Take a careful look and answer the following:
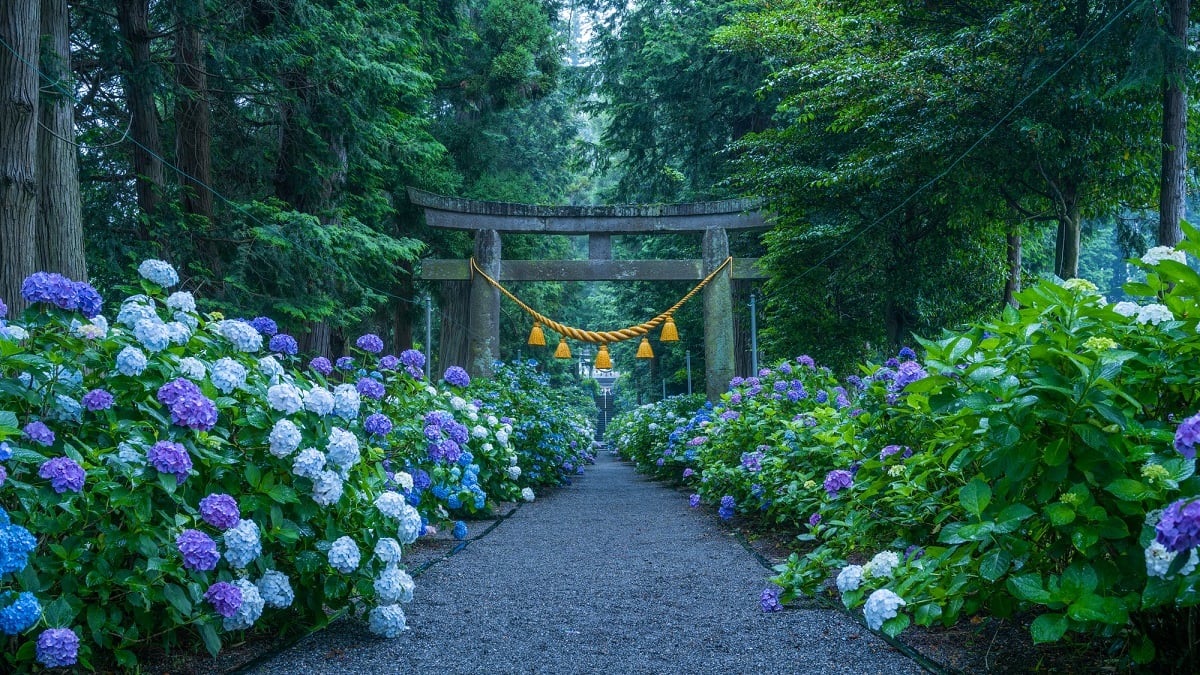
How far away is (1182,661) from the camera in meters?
2.18

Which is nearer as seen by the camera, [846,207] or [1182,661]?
[1182,661]

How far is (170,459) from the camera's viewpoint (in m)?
2.35

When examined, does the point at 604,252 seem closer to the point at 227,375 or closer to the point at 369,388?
the point at 369,388

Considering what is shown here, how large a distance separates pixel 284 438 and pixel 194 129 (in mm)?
7534

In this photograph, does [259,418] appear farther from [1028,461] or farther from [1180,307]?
[1180,307]

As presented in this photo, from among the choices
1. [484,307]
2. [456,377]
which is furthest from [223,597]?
[484,307]

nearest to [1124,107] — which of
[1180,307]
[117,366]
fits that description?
[1180,307]

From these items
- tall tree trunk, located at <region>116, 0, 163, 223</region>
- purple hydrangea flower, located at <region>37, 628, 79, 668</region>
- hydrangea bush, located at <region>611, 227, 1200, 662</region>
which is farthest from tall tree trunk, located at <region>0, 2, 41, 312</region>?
hydrangea bush, located at <region>611, 227, 1200, 662</region>

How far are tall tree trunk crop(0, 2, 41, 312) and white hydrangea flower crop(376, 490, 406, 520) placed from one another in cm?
386

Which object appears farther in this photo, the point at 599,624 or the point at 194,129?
the point at 194,129

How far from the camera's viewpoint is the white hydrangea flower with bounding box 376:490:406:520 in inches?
119

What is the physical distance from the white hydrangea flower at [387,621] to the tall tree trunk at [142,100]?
20.4ft

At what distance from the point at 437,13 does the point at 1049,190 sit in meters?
8.48

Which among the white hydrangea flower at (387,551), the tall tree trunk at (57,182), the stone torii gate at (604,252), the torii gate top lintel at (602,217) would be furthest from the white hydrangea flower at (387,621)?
the torii gate top lintel at (602,217)
